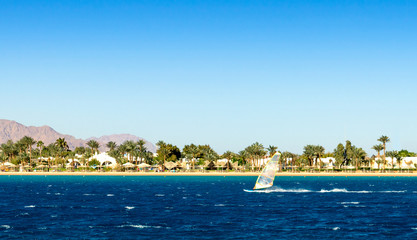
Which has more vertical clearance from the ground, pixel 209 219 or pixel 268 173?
pixel 268 173

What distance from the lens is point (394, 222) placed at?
59.7 meters

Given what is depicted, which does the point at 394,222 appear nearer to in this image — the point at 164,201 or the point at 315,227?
the point at 315,227

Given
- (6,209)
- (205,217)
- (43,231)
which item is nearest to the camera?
(43,231)

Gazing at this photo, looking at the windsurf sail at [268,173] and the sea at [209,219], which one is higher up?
the windsurf sail at [268,173]

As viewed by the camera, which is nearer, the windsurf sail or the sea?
the sea

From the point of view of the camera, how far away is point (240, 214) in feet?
222

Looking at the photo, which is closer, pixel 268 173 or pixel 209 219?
pixel 209 219

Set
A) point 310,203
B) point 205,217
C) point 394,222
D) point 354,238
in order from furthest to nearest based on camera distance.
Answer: point 310,203 < point 205,217 < point 394,222 < point 354,238

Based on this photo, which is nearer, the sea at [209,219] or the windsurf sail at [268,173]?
the sea at [209,219]

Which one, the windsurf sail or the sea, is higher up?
the windsurf sail

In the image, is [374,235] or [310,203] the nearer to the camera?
[374,235]

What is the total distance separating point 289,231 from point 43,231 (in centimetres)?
2523

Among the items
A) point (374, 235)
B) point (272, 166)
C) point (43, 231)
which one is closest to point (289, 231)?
point (374, 235)

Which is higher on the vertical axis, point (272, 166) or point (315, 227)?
point (272, 166)
